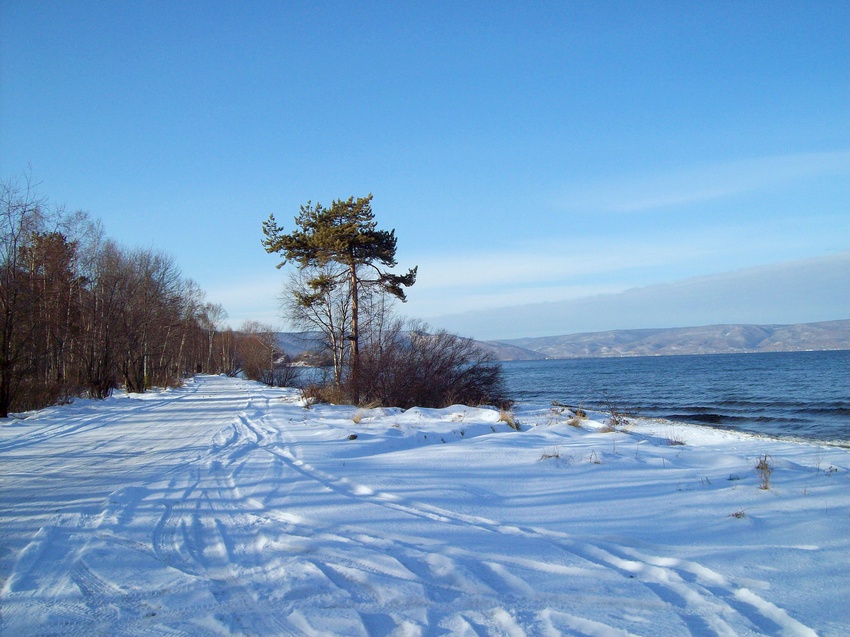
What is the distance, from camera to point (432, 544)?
4762 millimetres

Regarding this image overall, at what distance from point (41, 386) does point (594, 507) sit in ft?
84.2

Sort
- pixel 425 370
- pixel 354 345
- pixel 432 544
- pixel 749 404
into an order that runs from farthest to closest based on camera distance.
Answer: pixel 749 404, pixel 354 345, pixel 425 370, pixel 432 544

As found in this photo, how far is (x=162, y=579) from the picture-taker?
419cm

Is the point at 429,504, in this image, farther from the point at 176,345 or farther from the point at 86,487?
the point at 176,345

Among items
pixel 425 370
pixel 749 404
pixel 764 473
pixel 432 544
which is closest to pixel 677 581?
pixel 432 544

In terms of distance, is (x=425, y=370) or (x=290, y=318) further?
(x=290, y=318)

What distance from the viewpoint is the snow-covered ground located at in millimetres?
3545

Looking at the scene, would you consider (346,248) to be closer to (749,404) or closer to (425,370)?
(425,370)

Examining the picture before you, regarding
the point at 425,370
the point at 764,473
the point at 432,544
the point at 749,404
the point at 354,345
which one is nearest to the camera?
the point at 432,544

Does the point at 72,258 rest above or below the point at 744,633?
above

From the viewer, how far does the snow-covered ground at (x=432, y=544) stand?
140 inches

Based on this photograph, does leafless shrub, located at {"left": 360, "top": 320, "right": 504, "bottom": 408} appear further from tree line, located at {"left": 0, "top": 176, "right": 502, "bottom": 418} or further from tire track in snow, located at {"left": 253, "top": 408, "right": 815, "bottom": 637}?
tire track in snow, located at {"left": 253, "top": 408, "right": 815, "bottom": 637}

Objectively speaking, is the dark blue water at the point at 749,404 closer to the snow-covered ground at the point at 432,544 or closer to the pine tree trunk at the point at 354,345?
the pine tree trunk at the point at 354,345

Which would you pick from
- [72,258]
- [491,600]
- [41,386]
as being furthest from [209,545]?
[72,258]
